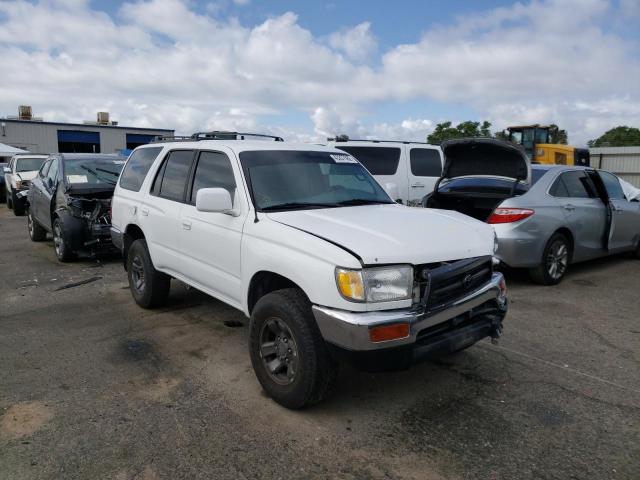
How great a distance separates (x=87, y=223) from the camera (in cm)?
820

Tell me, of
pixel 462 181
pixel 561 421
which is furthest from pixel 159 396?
pixel 462 181

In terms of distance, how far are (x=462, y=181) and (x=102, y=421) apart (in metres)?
5.36

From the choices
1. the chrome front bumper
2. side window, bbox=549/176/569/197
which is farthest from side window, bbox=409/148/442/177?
the chrome front bumper

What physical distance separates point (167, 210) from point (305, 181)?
1502 mm

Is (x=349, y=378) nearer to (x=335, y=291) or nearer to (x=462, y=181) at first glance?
(x=335, y=291)

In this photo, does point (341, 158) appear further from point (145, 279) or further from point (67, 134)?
point (67, 134)

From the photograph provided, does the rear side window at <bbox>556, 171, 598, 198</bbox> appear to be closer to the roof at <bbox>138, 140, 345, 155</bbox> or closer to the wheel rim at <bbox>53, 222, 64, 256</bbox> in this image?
the roof at <bbox>138, 140, 345, 155</bbox>

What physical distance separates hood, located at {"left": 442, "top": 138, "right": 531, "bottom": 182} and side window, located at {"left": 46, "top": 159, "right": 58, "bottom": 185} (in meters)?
6.73

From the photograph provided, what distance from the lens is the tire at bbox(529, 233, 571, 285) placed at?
6.60m

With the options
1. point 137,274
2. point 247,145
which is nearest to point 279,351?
point 247,145

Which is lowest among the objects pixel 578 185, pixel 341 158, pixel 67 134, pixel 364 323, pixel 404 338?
pixel 404 338

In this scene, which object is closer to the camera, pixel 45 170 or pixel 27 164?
pixel 45 170

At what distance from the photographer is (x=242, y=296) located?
155 inches

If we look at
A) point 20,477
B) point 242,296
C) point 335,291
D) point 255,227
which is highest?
point 255,227
